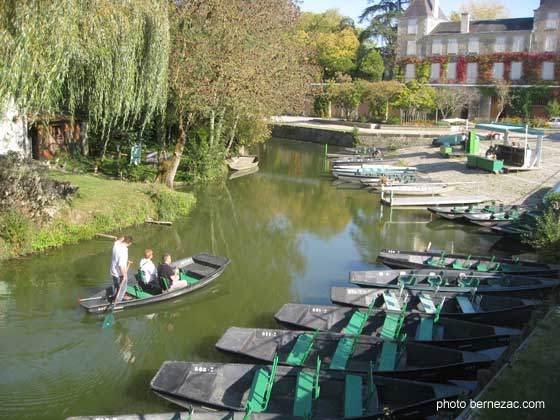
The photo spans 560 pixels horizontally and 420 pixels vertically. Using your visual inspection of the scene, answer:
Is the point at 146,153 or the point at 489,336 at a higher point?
the point at 146,153

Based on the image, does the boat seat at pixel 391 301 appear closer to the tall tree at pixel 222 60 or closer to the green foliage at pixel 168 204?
the green foliage at pixel 168 204

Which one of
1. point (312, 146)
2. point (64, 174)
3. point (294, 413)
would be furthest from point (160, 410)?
point (312, 146)

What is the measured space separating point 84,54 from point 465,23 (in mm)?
43949

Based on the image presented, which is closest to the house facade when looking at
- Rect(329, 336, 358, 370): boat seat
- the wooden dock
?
the wooden dock

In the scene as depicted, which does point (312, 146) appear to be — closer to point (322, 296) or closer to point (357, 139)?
point (357, 139)

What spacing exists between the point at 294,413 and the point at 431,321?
3564 millimetres

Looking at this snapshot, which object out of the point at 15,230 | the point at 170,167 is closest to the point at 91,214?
the point at 15,230

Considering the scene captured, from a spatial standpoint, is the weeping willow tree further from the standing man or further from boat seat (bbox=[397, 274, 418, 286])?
boat seat (bbox=[397, 274, 418, 286])

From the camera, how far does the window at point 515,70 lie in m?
48.5

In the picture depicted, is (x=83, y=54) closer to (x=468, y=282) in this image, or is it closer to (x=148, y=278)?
(x=148, y=278)

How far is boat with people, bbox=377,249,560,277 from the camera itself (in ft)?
42.1

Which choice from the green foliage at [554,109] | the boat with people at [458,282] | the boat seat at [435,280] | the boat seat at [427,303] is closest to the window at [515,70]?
the green foliage at [554,109]

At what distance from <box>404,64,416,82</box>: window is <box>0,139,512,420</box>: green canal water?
32.2 metres

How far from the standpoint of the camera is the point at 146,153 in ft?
90.0
